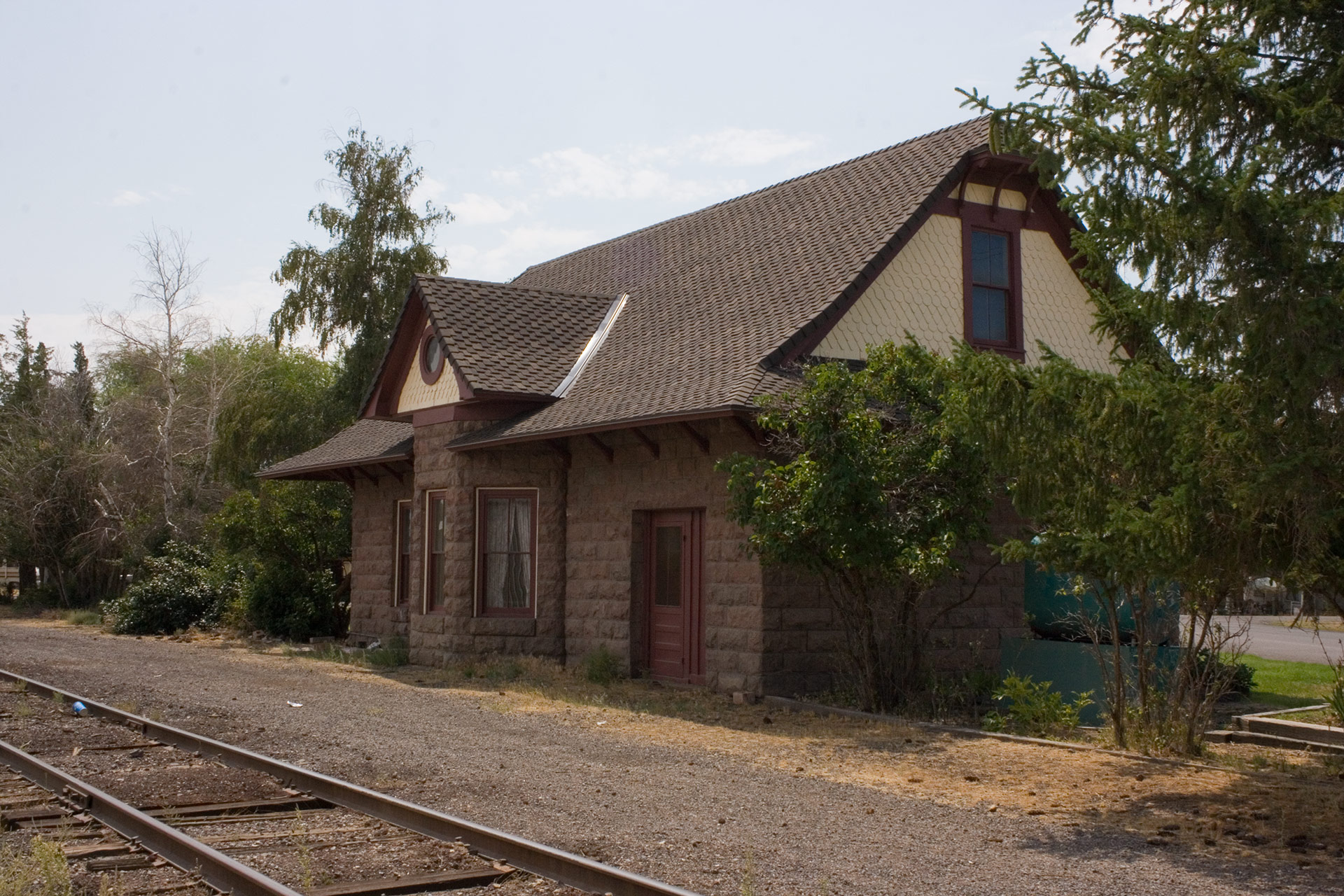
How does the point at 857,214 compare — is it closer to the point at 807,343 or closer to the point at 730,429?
the point at 807,343

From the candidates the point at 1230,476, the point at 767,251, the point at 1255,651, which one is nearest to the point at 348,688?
the point at 767,251

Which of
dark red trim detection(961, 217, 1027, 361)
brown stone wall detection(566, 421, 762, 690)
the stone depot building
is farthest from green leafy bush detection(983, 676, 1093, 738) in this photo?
dark red trim detection(961, 217, 1027, 361)

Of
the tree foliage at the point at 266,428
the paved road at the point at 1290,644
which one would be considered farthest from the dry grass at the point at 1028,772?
the tree foliage at the point at 266,428

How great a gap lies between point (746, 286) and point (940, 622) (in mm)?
5412

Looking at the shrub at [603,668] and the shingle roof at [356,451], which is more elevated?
the shingle roof at [356,451]

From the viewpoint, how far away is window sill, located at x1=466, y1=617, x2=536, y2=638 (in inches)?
682

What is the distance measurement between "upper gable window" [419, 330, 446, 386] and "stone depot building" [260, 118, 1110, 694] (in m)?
0.04

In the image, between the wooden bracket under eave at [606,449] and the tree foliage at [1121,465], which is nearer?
the tree foliage at [1121,465]

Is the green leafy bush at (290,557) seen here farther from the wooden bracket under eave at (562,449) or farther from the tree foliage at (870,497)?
the tree foliage at (870,497)

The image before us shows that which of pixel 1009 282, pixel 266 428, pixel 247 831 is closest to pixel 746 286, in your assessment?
pixel 1009 282

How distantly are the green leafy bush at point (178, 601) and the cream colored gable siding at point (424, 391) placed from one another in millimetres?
8685

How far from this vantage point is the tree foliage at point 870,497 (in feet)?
39.3

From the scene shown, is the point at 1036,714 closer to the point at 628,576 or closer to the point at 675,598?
the point at 675,598

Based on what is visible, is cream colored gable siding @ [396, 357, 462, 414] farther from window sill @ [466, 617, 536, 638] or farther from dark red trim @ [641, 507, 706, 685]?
dark red trim @ [641, 507, 706, 685]
